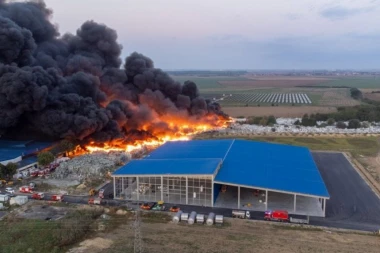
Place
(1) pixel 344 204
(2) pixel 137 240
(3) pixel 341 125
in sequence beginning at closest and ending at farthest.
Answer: (2) pixel 137 240 < (1) pixel 344 204 < (3) pixel 341 125

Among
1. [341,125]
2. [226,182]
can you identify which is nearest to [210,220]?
[226,182]

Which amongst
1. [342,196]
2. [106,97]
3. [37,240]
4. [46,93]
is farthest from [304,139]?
[37,240]

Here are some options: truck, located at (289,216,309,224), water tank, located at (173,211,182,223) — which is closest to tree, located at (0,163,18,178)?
water tank, located at (173,211,182,223)

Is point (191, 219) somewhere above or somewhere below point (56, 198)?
above

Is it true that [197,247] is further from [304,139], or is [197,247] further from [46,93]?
[304,139]

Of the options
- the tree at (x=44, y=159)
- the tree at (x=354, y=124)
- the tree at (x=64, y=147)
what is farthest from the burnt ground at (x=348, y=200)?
the tree at (x=64, y=147)

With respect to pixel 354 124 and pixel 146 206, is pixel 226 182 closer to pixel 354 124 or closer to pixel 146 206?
pixel 146 206

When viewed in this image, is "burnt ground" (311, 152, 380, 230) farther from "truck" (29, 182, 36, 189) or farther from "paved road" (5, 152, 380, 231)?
"truck" (29, 182, 36, 189)
